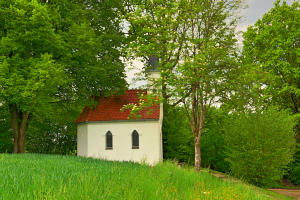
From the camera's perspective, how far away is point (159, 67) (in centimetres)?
2444

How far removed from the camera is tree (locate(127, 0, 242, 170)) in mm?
23141

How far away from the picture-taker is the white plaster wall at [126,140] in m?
29.1

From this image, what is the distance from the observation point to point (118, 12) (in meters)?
32.6

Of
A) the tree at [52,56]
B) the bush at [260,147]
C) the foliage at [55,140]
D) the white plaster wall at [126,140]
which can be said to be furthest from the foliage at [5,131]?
the bush at [260,147]

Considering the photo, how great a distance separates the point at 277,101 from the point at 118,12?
2134cm

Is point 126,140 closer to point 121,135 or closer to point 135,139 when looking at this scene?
point 121,135

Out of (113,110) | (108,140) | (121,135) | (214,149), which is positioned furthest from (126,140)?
(214,149)

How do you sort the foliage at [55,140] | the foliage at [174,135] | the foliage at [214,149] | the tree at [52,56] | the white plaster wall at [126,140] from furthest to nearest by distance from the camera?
the foliage at [55,140], the foliage at [214,149], the foliage at [174,135], the white plaster wall at [126,140], the tree at [52,56]

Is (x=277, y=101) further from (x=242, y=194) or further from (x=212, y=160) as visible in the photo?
(x=242, y=194)

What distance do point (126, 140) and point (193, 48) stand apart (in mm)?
10604

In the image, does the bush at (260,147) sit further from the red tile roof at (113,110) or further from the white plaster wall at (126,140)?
the red tile roof at (113,110)

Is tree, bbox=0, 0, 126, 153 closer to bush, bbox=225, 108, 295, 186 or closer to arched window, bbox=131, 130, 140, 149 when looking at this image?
arched window, bbox=131, 130, 140, 149

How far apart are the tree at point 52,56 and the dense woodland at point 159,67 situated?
0.26ft

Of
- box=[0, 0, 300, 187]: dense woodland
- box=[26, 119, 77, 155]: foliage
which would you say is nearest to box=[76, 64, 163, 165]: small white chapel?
box=[0, 0, 300, 187]: dense woodland
